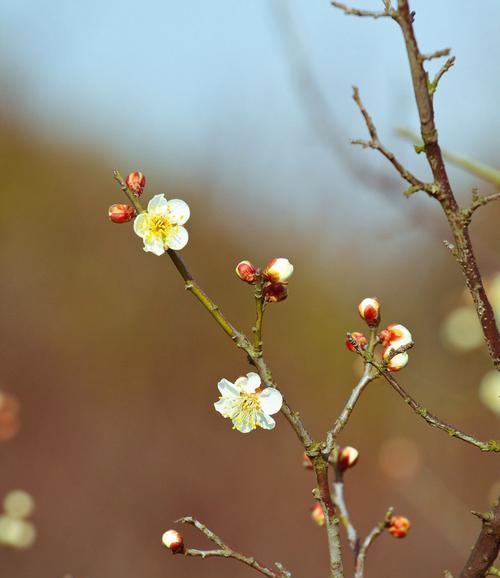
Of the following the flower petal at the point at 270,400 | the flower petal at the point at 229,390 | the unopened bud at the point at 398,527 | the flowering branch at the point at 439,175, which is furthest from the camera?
the unopened bud at the point at 398,527

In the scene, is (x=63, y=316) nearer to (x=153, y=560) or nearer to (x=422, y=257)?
(x=153, y=560)

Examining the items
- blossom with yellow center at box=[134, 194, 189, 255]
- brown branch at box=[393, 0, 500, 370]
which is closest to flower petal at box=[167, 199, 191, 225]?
blossom with yellow center at box=[134, 194, 189, 255]

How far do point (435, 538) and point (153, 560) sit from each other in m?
2.21

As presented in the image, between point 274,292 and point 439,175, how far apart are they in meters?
0.28

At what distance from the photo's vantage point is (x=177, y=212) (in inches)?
34.5

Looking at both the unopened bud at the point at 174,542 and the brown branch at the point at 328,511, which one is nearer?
the brown branch at the point at 328,511

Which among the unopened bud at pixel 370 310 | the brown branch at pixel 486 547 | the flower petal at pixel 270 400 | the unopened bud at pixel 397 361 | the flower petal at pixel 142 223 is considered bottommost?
the brown branch at pixel 486 547

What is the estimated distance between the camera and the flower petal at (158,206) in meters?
0.86

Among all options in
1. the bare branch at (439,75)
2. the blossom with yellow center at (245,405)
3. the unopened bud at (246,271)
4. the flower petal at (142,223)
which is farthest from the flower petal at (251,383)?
the bare branch at (439,75)

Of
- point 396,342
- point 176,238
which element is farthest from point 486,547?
point 176,238

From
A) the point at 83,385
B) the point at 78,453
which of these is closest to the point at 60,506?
the point at 78,453

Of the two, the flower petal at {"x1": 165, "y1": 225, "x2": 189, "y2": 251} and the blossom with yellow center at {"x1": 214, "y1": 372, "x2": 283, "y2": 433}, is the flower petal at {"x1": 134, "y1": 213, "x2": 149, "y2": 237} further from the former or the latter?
the blossom with yellow center at {"x1": 214, "y1": 372, "x2": 283, "y2": 433}

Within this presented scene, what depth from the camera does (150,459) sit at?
550 cm

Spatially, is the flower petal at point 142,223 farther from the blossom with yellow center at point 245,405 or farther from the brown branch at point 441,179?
the brown branch at point 441,179
